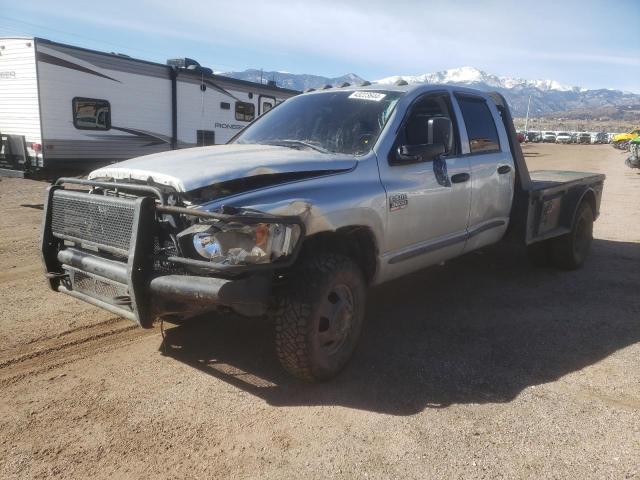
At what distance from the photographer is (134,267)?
3049mm

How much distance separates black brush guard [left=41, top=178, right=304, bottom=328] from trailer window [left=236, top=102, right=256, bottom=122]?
41.6 feet

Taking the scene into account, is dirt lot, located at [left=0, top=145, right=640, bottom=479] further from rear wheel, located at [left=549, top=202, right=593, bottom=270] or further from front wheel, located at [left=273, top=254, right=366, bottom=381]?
rear wheel, located at [left=549, top=202, right=593, bottom=270]

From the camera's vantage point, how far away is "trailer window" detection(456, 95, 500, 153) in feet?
16.4

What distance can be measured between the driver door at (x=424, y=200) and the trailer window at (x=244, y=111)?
38.9 ft

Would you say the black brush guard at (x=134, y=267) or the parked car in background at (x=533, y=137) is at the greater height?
the black brush guard at (x=134, y=267)

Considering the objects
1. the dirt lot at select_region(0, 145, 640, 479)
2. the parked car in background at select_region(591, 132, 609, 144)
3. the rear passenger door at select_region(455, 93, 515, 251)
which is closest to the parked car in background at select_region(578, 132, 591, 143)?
the parked car in background at select_region(591, 132, 609, 144)

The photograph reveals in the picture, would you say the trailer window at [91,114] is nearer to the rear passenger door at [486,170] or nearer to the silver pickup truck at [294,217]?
the silver pickup truck at [294,217]

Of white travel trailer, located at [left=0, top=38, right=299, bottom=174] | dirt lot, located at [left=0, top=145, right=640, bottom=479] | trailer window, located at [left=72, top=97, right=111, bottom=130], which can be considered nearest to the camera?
dirt lot, located at [left=0, top=145, right=640, bottom=479]

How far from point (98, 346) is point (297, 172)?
203 centimetres

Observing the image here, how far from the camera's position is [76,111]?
38.6 feet

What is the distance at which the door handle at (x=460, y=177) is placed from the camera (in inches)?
181

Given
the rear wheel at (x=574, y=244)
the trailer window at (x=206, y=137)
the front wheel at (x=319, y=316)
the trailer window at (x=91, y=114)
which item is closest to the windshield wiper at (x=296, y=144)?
the front wheel at (x=319, y=316)

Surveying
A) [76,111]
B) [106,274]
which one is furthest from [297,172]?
[76,111]

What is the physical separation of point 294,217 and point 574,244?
465 centimetres
